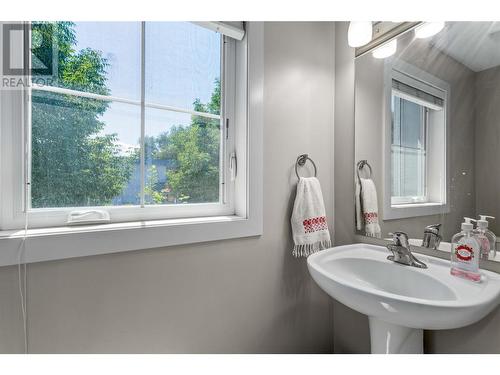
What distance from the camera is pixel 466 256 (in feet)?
2.65

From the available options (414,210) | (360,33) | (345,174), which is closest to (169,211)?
(345,174)

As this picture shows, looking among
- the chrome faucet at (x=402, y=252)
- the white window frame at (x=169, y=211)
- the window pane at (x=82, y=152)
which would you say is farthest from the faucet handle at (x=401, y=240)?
the window pane at (x=82, y=152)

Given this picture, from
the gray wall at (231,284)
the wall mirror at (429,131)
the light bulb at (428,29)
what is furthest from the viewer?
the light bulb at (428,29)

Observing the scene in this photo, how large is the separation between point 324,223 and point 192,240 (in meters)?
0.61

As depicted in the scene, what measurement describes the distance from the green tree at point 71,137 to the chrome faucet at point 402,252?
1.09m

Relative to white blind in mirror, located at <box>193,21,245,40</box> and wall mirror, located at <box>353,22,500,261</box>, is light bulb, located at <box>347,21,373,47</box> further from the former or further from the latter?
white blind in mirror, located at <box>193,21,245,40</box>

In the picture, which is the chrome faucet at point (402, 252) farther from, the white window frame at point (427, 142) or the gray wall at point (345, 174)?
the gray wall at point (345, 174)

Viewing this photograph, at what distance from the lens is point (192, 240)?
95 cm

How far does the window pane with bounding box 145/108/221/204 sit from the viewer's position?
0.98m

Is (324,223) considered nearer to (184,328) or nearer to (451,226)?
(451,226)

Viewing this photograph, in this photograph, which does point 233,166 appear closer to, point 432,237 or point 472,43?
point 432,237

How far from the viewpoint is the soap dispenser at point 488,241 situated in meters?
0.85

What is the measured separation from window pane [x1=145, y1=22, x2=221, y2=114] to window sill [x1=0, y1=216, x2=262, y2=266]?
0.49 metres
